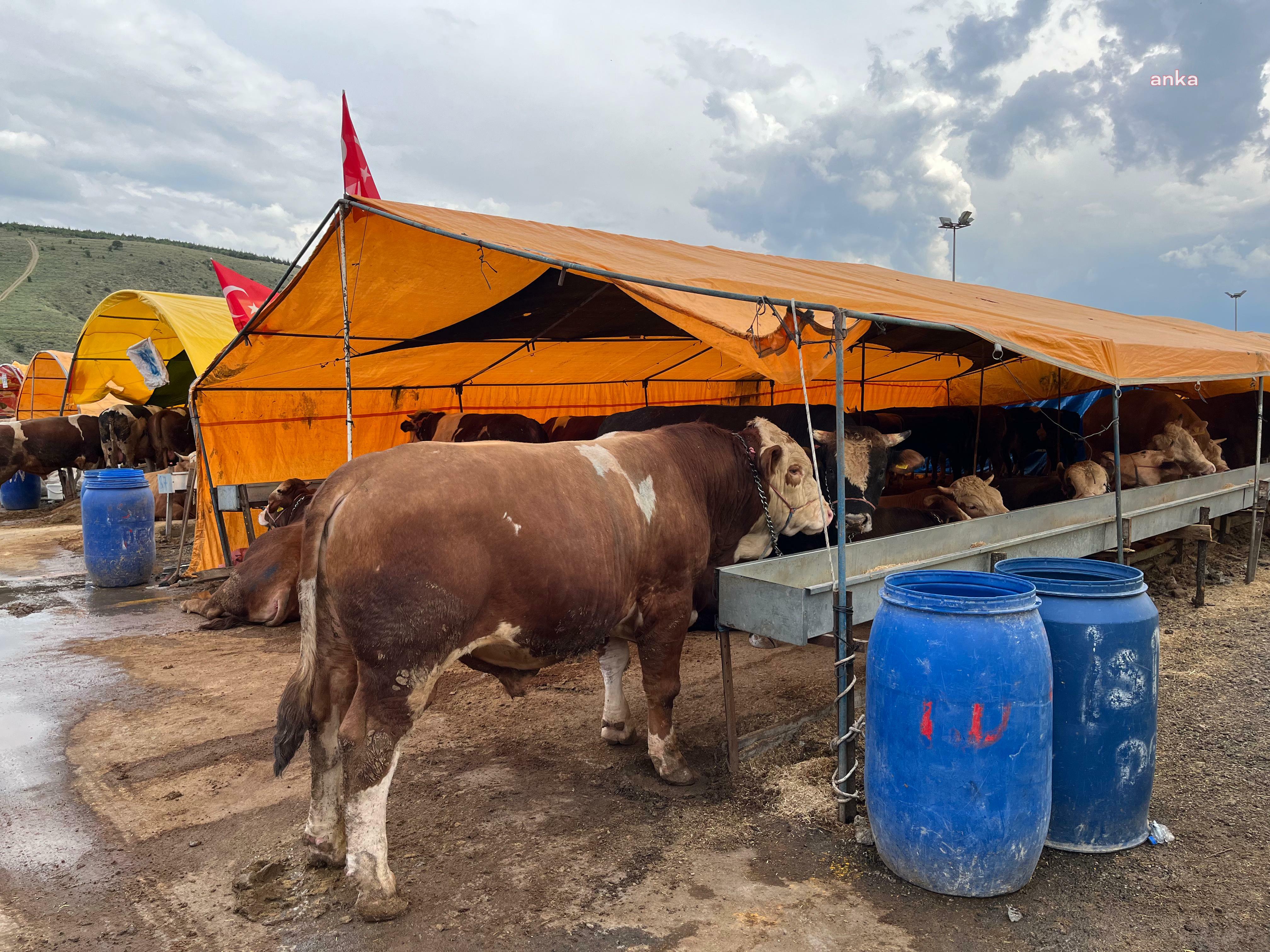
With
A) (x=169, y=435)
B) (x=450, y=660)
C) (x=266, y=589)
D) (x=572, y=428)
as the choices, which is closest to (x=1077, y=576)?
(x=450, y=660)

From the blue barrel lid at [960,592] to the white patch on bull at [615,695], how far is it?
1.63 m

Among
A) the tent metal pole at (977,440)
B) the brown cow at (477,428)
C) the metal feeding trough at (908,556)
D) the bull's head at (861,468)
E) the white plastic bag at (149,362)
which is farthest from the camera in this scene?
the white plastic bag at (149,362)

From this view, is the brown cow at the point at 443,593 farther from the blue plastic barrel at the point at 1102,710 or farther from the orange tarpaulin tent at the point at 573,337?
the blue plastic barrel at the point at 1102,710

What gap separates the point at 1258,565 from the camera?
9.68 metres

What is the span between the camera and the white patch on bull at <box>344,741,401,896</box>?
3078mm

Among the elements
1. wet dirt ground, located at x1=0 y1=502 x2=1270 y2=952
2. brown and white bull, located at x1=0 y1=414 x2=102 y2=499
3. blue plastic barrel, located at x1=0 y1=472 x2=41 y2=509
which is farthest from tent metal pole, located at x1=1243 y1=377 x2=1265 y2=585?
blue plastic barrel, located at x1=0 y1=472 x2=41 y2=509

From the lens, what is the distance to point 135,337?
15219mm

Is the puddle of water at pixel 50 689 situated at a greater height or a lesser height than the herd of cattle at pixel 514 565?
lesser

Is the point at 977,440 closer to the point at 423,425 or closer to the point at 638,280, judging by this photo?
the point at 423,425

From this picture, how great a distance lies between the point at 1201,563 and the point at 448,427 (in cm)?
827

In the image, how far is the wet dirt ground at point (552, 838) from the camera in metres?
2.97

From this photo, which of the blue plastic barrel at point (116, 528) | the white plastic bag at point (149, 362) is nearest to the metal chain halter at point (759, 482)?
Answer: the blue plastic barrel at point (116, 528)

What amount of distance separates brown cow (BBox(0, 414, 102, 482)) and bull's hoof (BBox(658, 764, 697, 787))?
Result: 45.7ft

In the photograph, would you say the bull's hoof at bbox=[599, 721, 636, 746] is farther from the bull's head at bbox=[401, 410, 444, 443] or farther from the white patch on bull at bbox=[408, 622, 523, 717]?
the bull's head at bbox=[401, 410, 444, 443]
